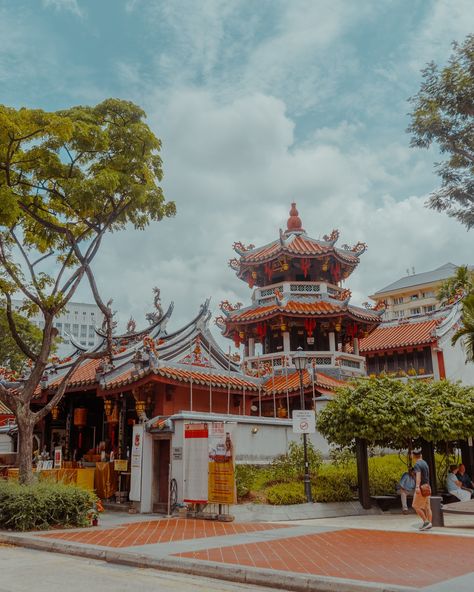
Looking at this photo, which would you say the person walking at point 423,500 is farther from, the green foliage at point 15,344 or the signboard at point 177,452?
the green foliage at point 15,344

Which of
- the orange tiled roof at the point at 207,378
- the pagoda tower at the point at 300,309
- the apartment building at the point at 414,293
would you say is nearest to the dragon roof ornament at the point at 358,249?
the pagoda tower at the point at 300,309

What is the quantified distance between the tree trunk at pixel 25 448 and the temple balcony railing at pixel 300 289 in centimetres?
1702

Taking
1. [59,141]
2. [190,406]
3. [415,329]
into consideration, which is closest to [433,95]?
[59,141]

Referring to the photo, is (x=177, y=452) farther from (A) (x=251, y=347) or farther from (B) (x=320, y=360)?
(A) (x=251, y=347)

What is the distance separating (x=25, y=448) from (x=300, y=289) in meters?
18.2

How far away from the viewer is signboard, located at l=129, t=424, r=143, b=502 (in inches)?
724

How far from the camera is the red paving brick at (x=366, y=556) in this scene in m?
8.79

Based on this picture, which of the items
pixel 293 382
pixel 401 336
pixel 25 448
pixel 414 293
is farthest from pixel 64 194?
pixel 414 293

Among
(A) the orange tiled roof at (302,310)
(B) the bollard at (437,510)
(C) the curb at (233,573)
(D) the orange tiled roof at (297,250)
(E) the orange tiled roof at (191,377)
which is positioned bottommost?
(C) the curb at (233,573)

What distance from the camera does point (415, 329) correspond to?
3831 cm

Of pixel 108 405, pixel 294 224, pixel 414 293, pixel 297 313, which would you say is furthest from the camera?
pixel 414 293

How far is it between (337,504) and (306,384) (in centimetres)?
811

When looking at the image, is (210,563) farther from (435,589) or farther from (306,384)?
(306,384)

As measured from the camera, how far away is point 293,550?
11.1 m
